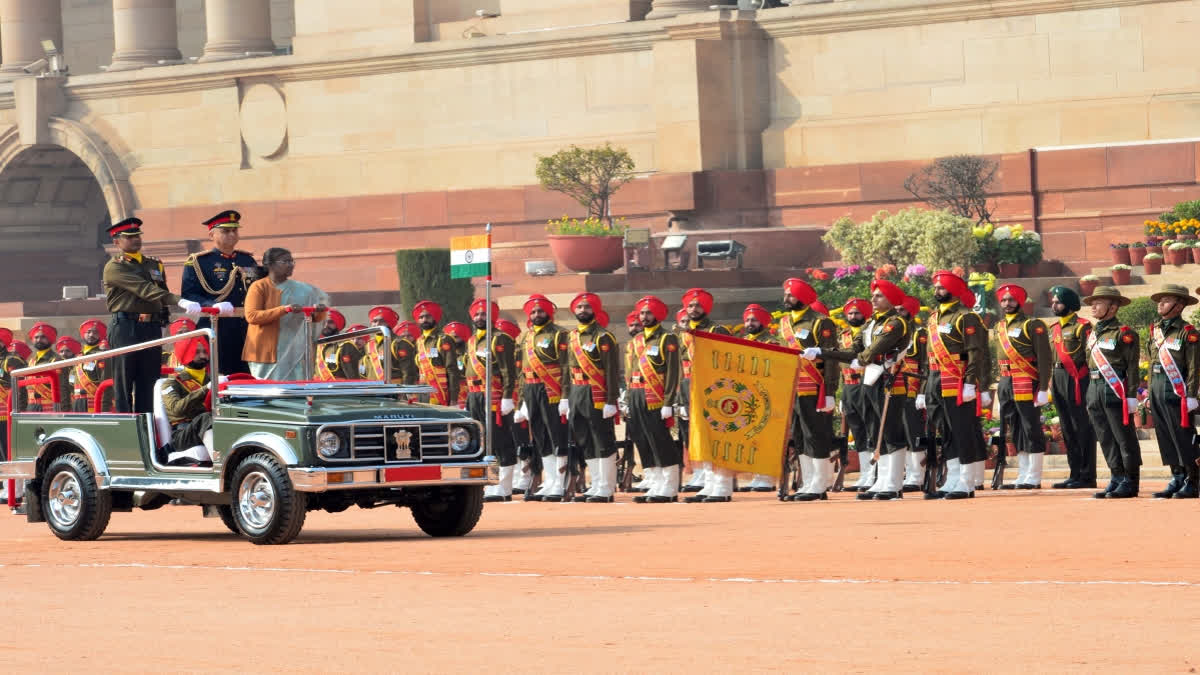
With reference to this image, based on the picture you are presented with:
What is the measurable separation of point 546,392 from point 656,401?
63.3 inches

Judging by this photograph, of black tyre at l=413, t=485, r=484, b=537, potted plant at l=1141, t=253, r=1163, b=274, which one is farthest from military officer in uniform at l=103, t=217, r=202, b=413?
potted plant at l=1141, t=253, r=1163, b=274

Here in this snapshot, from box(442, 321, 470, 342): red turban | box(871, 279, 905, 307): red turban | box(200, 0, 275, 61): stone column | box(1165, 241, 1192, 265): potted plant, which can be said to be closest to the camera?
box(871, 279, 905, 307): red turban

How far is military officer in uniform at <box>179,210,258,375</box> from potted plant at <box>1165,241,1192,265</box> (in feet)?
52.3

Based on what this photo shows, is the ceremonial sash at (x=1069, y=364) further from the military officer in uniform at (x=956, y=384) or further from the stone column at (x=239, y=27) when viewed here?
the stone column at (x=239, y=27)

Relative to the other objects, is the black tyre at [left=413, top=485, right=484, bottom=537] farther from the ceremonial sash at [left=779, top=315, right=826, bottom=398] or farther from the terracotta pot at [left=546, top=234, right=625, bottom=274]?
the terracotta pot at [left=546, top=234, right=625, bottom=274]

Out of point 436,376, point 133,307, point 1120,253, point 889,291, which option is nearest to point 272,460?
point 133,307

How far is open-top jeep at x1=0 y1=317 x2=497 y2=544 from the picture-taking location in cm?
1565

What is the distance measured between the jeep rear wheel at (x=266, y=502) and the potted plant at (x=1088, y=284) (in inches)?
597

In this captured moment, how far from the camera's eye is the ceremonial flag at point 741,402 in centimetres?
2025

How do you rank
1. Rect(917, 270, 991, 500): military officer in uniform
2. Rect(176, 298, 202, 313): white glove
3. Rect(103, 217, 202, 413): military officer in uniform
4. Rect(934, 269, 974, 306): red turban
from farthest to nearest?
Rect(934, 269, 974, 306): red turban, Rect(917, 270, 991, 500): military officer in uniform, Rect(103, 217, 202, 413): military officer in uniform, Rect(176, 298, 202, 313): white glove

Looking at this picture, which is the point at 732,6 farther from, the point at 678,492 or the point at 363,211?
the point at 678,492

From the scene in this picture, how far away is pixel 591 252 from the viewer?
33969 millimetres

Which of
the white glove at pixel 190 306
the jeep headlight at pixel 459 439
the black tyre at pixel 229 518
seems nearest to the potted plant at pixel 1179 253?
the jeep headlight at pixel 459 439

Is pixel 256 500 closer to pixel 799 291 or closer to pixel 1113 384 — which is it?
pixel 799 291
